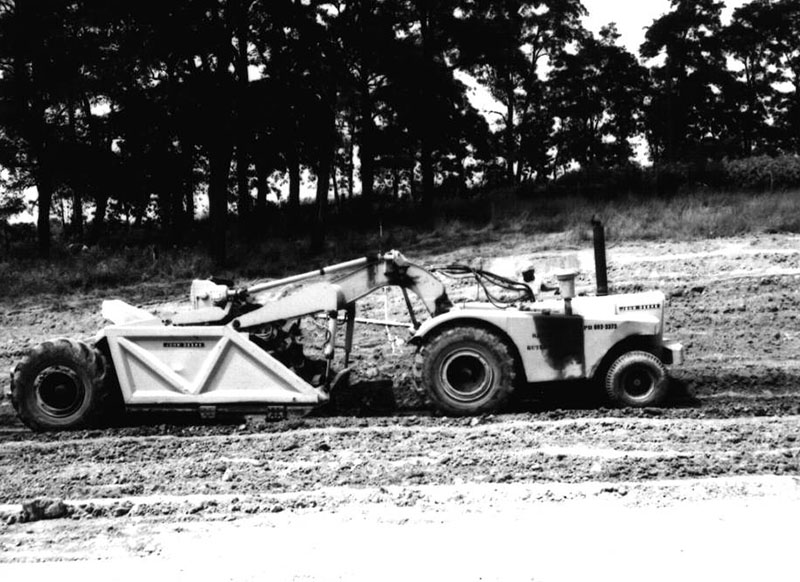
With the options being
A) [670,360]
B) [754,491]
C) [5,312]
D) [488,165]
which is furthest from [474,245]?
[488,165]

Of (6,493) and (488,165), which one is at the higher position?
(488,165)

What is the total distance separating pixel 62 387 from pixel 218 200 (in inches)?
530

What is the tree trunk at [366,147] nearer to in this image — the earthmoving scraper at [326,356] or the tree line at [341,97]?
the tree line at [341,97]

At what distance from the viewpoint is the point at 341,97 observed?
25.6 metres

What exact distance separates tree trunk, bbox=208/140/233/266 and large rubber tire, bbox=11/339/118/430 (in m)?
11.7

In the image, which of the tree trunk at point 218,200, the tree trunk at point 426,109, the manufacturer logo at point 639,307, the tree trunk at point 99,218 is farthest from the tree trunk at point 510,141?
the manufacturer logo at point 639,307

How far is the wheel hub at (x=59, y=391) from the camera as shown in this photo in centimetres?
958

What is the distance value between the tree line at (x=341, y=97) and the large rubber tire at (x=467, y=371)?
12976 mm

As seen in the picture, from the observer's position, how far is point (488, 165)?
40781 millimetres

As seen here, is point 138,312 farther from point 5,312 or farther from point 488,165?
point 488,165

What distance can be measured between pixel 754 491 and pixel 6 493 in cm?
541

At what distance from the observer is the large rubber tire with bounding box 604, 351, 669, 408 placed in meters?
9.48

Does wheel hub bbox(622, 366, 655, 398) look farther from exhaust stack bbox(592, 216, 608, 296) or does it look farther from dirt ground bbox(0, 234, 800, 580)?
exhaust stack bbox(592, 216, 608, 296)

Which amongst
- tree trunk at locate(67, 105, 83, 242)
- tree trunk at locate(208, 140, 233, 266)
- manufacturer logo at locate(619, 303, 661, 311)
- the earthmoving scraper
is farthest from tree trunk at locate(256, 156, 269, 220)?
manufacturer logo at locate(619, 303, 661, 311)
